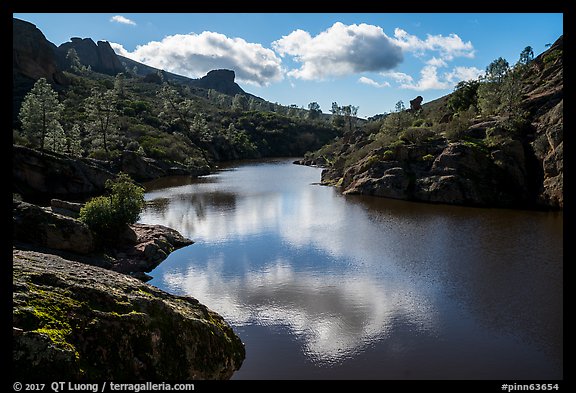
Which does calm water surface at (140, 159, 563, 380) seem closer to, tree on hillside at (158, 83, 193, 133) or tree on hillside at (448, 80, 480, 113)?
tree on hillside at (448, 80, 480, 113)

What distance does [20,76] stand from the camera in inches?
4678

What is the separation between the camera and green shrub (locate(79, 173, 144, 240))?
32.4m

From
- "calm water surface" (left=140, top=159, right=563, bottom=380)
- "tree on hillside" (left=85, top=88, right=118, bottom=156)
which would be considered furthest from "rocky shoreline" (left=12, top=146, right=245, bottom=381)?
"tree on hillside" (left=85, top=88, right=118, bottom=156)

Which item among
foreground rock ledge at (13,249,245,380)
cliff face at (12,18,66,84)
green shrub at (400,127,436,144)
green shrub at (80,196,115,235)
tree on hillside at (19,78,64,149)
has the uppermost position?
cliff face at (12,18,66,84)

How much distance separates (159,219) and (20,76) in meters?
105

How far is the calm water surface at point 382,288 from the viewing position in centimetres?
1723

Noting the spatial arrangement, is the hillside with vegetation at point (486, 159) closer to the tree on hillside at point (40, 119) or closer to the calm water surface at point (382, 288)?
the calm water surface at point (382, 288)

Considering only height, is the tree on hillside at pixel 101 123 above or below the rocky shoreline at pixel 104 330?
above

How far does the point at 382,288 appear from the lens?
25.2m

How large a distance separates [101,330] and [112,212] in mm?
23854

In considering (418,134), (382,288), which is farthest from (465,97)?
(382,288)

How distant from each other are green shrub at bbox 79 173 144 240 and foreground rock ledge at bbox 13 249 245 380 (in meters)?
18.4

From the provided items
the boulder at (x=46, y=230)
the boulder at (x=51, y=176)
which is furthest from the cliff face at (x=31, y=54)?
the boulder at (x=46, y=230)

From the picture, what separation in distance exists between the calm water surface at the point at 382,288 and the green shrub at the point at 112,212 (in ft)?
17.3
